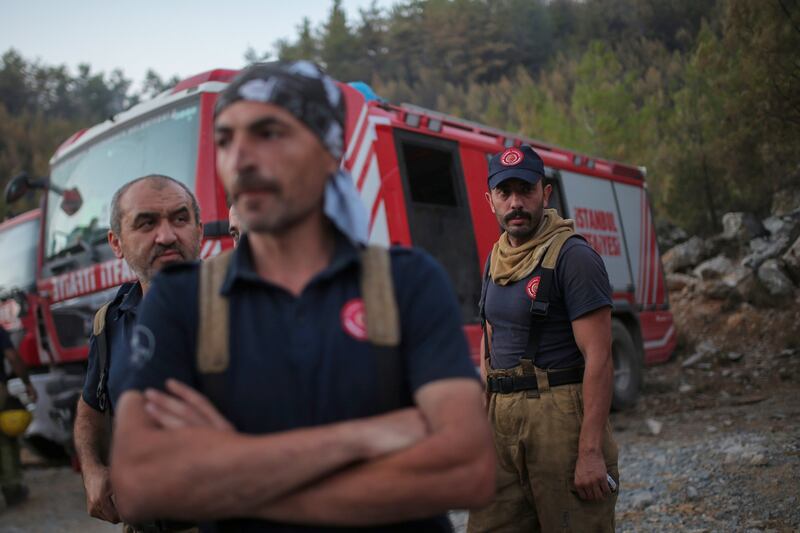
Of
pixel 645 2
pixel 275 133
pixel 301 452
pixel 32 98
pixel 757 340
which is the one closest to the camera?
pixel 301 452

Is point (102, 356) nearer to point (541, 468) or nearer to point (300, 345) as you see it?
point (300, 345)

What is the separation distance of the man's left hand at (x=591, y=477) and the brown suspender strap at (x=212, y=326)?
1.50 meters

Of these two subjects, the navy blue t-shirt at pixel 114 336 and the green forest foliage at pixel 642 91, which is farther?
the green forest foliage at pixel 642 91

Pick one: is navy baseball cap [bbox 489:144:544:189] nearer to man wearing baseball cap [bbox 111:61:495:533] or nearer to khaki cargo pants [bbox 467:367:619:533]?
khaki cargo pants [bbox 467:367:619:533]

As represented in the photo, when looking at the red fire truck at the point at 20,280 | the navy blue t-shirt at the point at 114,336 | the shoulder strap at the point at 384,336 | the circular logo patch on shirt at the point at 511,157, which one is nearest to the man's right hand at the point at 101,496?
the navy blue t-shirt at the point at 114,336

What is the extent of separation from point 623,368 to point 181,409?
22.3 ft

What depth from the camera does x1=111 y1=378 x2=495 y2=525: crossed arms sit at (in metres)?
1.10

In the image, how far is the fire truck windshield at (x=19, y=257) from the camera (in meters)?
7.27

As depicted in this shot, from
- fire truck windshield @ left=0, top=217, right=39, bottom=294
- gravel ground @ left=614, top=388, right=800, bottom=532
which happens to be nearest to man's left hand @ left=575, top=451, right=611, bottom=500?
gravel ground @ left=614, top=388, right=800, bottom=532

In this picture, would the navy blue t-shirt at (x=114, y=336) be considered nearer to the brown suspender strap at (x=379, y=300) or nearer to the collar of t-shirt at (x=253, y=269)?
the collar of t-shirt at (x=253, y=269)

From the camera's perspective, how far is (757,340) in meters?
10.6

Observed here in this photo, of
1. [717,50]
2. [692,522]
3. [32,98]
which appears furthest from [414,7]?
[692,522]

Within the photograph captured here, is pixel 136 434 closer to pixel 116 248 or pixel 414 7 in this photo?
pixel 116 248

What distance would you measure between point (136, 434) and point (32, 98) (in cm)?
5009
